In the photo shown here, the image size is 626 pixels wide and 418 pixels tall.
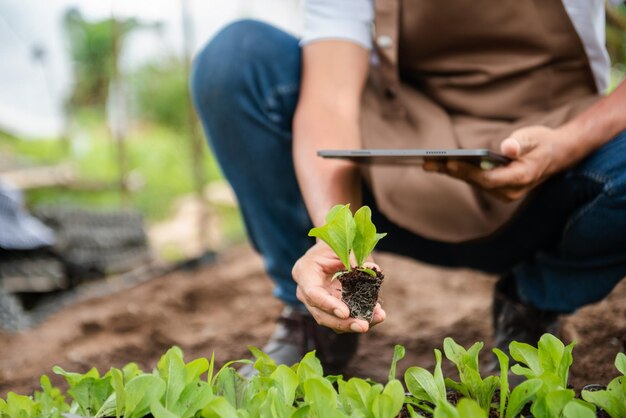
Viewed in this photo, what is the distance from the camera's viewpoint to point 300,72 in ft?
5.18

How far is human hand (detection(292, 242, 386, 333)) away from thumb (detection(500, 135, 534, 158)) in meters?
0.40

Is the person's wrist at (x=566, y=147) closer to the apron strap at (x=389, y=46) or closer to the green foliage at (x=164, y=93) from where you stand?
the apron strap at (x=389, y=46)

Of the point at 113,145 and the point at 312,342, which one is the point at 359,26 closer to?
the point at 312,342

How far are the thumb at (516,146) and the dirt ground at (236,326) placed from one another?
506 millimetres

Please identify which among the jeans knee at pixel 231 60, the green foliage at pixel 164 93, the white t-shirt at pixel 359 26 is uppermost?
the white t-shirt at pixel 359 26

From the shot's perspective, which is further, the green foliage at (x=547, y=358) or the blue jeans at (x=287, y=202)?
the blue jeans at (x=287, y=202)

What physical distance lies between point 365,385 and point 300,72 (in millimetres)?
975

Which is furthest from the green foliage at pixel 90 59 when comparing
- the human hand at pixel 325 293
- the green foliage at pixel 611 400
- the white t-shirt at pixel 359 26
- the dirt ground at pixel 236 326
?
the green foliage at pixel 611 400

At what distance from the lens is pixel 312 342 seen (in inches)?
59.9

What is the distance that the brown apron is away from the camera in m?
1.41

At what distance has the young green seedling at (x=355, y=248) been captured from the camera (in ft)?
2.67

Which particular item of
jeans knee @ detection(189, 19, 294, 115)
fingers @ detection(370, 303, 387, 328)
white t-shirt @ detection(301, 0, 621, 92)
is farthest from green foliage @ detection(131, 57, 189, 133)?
fingers @ detection(370, 303, 387, 328)

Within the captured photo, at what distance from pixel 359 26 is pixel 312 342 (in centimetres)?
78

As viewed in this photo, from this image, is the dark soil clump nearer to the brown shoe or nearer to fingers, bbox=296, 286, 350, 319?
fingers, bbox=296, 286, 350, 319
